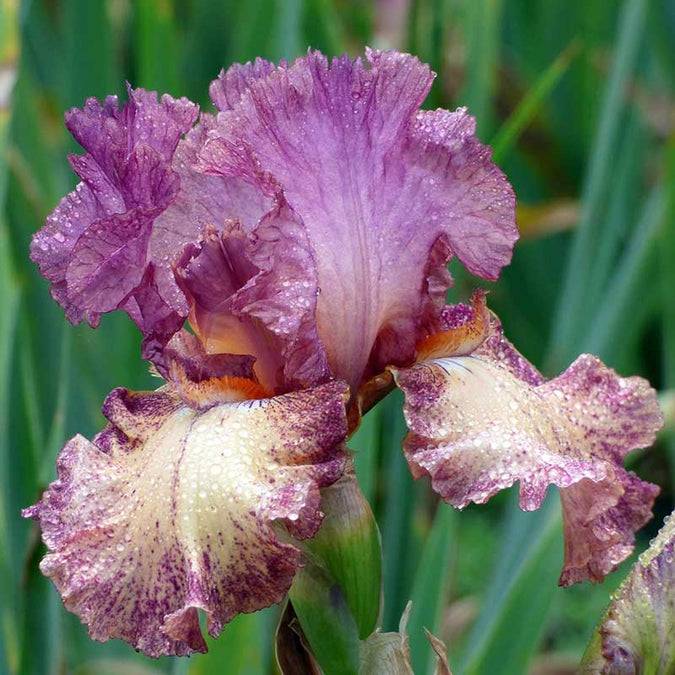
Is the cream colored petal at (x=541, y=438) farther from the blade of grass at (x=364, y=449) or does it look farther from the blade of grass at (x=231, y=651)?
the blade of grass at (x=231, y=651)

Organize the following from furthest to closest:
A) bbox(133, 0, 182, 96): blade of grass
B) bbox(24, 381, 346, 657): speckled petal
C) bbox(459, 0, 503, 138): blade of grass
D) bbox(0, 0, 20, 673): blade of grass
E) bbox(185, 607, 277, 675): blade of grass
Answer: bbox(459, 0, 503, 138): blade of grass
bbox(133, 0, 182, 96): blade of grass
bbox(0, 0, 20, 673): blade of grass
bbox(185, 607, 277, 675): blade of grass
bbox(24, 381, 346, 657): speckled petal

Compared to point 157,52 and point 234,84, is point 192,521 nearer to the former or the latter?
point 234,84

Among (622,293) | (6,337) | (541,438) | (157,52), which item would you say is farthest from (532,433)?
(157,52)

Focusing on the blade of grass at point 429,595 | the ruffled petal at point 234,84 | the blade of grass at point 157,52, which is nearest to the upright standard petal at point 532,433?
the ruffled petal at point 234,84

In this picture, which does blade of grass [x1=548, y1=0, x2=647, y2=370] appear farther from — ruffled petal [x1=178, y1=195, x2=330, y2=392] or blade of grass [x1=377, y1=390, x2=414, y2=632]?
ruffled petal [x1=178, y1=195, x2=330, y2=392]

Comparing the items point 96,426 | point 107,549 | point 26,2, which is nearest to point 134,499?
point 107,549

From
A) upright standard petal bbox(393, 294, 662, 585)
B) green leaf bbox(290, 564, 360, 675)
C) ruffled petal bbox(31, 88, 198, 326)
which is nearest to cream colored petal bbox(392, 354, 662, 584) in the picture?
upright standard petal bbox(393, 294, 662, 585)
